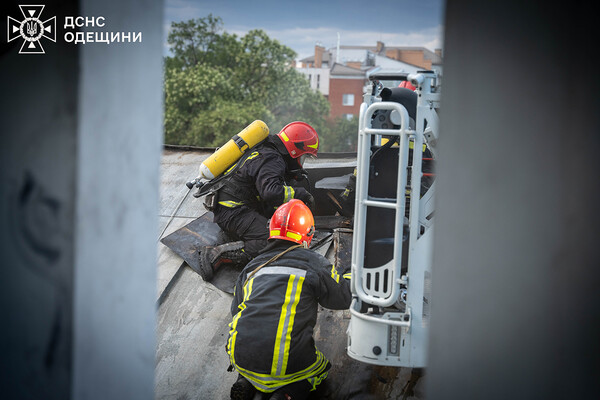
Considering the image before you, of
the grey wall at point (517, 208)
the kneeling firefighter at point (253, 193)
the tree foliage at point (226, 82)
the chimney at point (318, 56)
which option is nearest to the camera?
the grey wall at point (517, 208)

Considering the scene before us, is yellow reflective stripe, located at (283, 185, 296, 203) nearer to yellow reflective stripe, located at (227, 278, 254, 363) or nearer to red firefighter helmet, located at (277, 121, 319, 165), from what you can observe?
red firefighter helmet, located at (277, 121, 319, 165)

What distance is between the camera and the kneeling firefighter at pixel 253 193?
543 cm

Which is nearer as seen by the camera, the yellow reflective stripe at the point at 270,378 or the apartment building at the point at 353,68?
the yellow reflective stripe at the point at 270,378

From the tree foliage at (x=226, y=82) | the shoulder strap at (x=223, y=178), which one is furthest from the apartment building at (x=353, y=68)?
the shoulder strap at (x=223, y=178)

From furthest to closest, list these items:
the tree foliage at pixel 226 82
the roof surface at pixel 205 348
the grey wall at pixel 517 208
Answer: the tree foliage at pixel 226 82
the roof surface at pixel 205 348
the grey wall at pixel 517 208

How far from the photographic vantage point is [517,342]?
1.36m

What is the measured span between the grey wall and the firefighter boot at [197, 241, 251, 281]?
411 cm

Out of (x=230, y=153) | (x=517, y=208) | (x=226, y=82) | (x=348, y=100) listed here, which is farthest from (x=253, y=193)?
(x=348, y=100)

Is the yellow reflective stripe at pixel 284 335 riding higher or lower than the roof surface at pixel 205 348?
higher

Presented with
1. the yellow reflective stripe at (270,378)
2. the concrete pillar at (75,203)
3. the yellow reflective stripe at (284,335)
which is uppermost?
the concrete pillar at (75,203)

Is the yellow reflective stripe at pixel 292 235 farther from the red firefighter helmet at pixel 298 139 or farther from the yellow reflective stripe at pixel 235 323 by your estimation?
the red firefighter helmet at pixel 298 139

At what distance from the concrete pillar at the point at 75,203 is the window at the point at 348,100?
46.4 m

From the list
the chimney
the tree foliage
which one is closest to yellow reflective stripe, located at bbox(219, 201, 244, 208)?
the tree foliage

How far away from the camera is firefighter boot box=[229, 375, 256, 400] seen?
3756 mm
